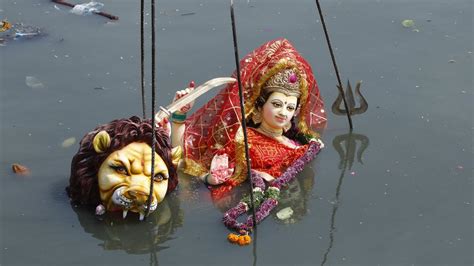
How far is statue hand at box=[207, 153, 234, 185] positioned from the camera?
4.82 m

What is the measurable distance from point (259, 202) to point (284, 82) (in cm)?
72

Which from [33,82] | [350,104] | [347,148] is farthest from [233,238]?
[33,82]

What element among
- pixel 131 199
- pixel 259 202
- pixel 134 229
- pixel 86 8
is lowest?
pixel 134 229

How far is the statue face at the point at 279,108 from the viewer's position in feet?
16.2

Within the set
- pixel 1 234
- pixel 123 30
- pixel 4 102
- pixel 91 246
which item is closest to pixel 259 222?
pixel 91 246

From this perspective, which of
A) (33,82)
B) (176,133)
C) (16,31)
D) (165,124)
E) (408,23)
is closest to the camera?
(165,124)

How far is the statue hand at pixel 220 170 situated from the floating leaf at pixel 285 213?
386 mm

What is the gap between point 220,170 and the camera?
4.84 metres

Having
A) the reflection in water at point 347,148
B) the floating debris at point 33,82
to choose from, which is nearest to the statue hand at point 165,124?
the reflection in water at point 347,148

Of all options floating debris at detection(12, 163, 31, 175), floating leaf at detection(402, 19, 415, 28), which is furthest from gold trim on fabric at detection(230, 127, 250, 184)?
floating leaf at detection(402, 19, 415, 28)

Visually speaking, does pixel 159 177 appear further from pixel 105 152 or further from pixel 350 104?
pixel 350 104

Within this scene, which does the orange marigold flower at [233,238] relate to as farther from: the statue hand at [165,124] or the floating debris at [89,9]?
the floating debris at [89,9]

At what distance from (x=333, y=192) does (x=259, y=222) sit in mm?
570

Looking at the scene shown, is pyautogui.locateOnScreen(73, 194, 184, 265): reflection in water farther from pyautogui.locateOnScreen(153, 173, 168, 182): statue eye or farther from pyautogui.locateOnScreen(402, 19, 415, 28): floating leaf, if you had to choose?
pyautogui.locateOnScreen(402, 19, 415, 28): floating leaf
